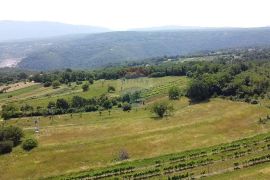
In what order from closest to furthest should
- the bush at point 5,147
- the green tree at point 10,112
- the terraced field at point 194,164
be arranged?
the terraced field at point 194,164
the bush at point 5,147
the green tree at point 10,112

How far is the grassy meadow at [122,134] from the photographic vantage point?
→ 98.8m

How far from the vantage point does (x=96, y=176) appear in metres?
88.9

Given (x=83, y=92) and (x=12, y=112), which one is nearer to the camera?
(x=12, y=112)

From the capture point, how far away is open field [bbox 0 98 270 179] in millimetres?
99125

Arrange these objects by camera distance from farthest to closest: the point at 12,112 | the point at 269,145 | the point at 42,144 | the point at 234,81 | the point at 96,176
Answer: the point at 234,81 → the point at 12,112 → the point at 42,144 → the point at 269,145 → the point at 96,176

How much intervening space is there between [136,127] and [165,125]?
9.38 metres

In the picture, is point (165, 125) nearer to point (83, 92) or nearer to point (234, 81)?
point (234, 81)

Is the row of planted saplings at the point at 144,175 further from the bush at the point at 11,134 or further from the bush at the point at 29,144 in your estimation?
the bush at the point at 11,134

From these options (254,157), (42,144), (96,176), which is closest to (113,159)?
(96,176)

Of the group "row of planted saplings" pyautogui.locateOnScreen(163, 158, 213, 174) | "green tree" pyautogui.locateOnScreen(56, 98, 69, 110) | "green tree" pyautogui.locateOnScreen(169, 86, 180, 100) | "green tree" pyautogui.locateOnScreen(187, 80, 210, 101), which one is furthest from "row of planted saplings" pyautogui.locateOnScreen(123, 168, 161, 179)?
"green tree" pyautogui.locateOnScreen(169, 86, 180, 100)

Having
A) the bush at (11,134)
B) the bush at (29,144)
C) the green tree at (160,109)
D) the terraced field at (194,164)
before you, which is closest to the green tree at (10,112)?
the bush at (11,134)

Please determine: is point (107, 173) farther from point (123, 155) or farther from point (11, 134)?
point (11, 134)

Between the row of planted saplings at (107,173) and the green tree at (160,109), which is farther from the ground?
the green tree at (160,109)

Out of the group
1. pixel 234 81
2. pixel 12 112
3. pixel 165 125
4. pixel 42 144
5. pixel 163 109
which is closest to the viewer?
pixel 42 144
